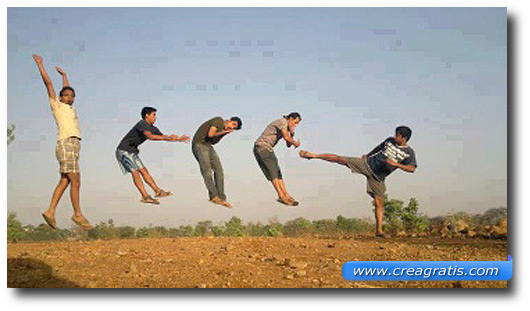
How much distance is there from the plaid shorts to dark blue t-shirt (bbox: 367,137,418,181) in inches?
204

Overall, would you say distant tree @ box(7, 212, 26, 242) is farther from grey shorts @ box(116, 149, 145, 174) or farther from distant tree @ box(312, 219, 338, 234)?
distant tree @ box(312, 219, 338, 234)

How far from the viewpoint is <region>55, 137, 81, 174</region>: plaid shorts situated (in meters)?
9.35

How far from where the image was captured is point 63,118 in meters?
9.39

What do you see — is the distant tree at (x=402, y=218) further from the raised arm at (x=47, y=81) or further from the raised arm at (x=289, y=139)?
the raised arm at (x=47, y=81)

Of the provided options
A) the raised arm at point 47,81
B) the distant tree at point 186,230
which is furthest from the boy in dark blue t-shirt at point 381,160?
the distant tree at point 186,230

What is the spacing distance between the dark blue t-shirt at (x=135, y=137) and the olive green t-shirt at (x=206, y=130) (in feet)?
2.35

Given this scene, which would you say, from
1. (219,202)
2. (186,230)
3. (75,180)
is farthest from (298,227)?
(75,180)

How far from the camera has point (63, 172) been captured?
9.38 metres

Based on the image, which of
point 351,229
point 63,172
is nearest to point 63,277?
point 63,172

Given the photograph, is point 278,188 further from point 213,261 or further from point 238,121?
point 213,261

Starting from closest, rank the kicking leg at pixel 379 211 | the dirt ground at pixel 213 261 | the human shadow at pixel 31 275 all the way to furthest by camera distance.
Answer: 1. the dirt ground at pixel 213 261
2. the human shadow at pixel 31 275
3. the kicking leg at pixel 379 211

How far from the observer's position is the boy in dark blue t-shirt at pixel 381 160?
408 inches

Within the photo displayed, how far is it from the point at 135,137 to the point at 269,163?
228cm

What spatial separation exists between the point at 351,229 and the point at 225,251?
20.9 ft
